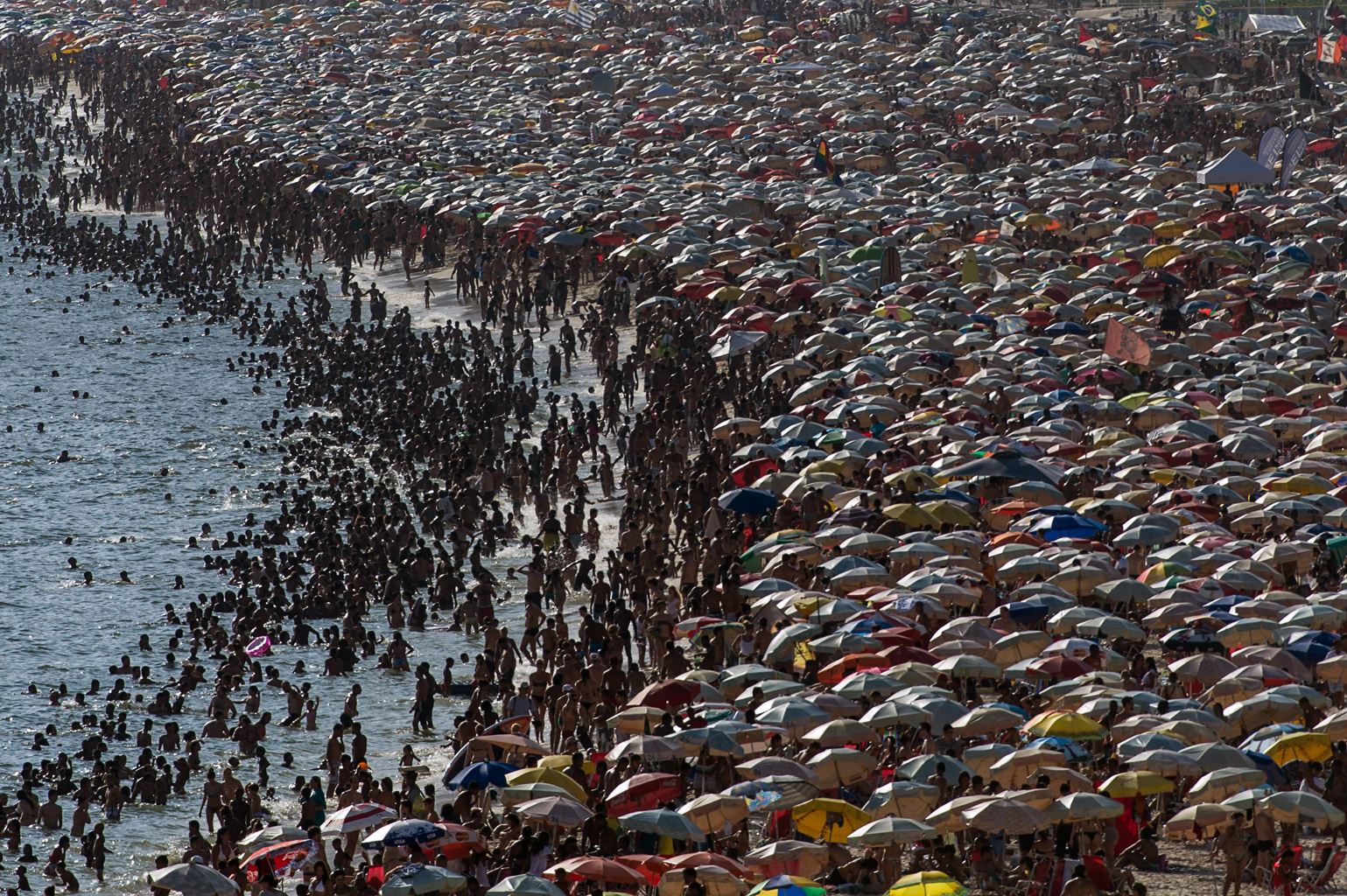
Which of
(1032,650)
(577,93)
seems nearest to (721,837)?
(1032,650)

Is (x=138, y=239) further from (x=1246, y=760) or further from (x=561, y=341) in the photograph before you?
(x=1246, y=760)

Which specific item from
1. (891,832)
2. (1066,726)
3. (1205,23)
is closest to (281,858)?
(891,832)

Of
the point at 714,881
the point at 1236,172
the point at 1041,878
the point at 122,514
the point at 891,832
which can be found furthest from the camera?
the point at 1236,172

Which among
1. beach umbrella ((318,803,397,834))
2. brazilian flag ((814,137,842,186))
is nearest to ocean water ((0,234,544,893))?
beach umbrella ((318,803,397,834))

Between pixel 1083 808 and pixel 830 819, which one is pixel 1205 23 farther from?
pixel 830 819

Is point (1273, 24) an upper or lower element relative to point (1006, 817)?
upper
